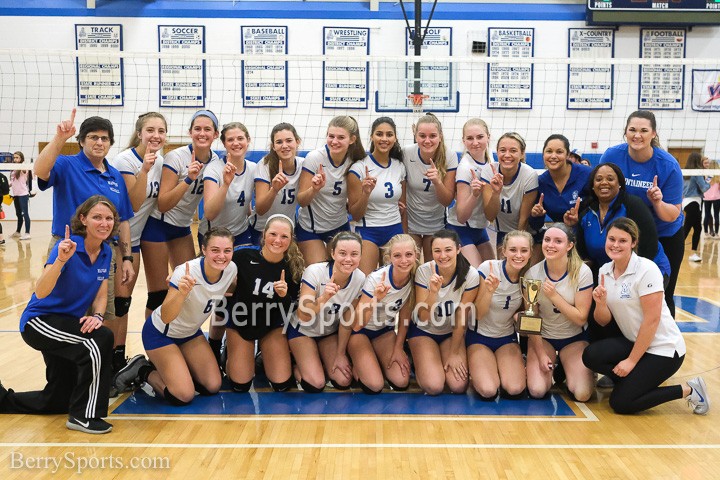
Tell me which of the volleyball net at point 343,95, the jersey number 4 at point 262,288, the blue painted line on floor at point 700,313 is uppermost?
the volleyball net at point 343,95

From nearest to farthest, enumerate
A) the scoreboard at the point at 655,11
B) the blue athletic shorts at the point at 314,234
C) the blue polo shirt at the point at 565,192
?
the blue polo shirt at the point at 565,192 < the blue athletic shorts at the point at 314,234 < the scoreboard at the point at 655,11

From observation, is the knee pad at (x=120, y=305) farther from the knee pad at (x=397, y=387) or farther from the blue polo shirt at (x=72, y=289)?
the knee pad at (x=397, y=387)

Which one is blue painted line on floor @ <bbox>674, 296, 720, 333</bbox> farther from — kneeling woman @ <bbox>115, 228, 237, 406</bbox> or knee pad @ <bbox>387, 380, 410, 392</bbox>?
kneeling woman @ <bbox>115, 228, 237, 406</bbox>

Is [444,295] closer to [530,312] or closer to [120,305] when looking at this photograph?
[530,312]

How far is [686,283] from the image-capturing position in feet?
31.4

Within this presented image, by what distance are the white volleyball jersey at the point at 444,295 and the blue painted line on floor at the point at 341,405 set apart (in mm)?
502

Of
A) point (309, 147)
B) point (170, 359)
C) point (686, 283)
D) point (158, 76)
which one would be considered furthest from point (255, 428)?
point (158, 76)

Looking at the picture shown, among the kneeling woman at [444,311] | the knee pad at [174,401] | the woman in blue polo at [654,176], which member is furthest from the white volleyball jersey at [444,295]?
the knee pad at [174,401]

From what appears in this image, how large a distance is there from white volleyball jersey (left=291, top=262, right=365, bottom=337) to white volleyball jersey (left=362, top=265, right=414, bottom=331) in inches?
3.8

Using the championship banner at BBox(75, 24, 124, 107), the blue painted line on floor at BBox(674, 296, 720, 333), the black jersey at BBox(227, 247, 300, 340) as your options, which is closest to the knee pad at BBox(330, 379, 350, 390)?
the black jersey at BBox(227, 247, 300, 340)

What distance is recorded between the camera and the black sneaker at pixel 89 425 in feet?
13.5

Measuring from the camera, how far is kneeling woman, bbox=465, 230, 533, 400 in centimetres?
477

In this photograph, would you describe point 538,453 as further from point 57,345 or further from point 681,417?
point 57,345

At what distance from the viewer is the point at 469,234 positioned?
5699 millimetres
